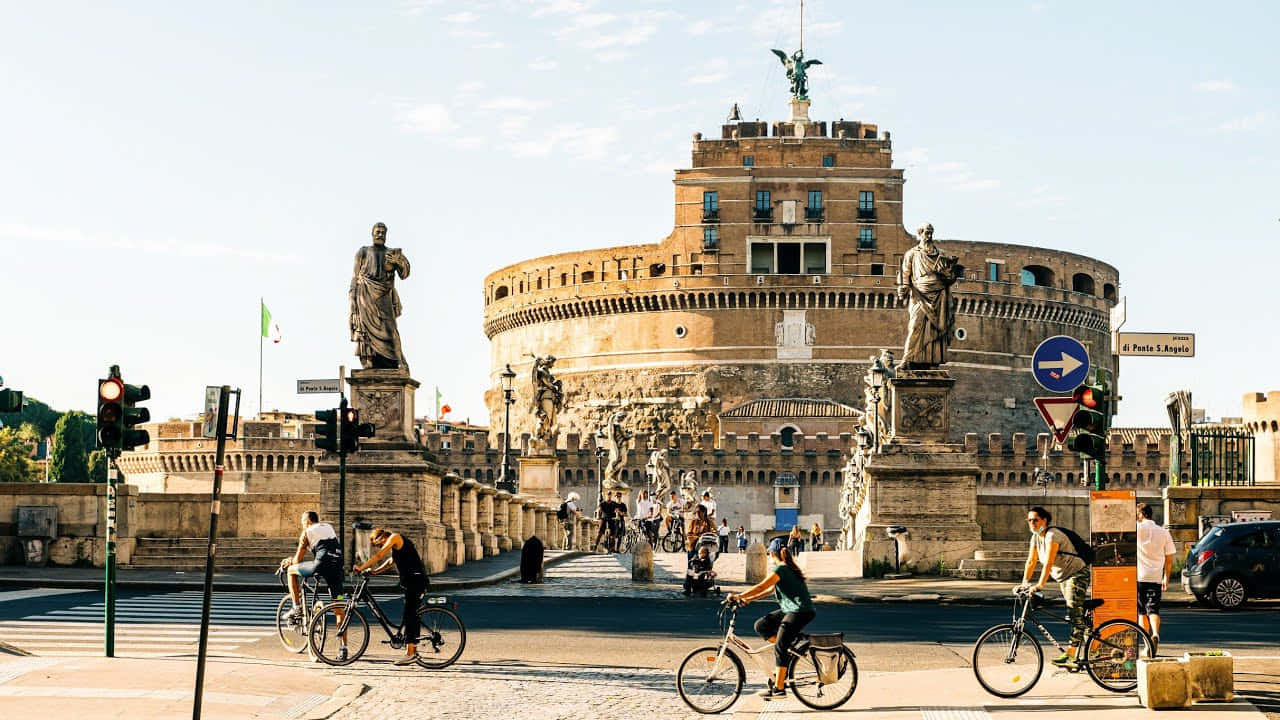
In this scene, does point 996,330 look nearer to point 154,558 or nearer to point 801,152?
point 801,152

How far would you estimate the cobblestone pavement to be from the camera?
38.2 feet

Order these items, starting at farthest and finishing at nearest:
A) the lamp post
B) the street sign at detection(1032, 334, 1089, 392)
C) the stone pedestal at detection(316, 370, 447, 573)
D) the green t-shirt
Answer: the lamp post → the stone pedestal at detection(316, 370, 447, 573) → the street sign at detection(1032, 334, 1089, 392) → the green t-shirt

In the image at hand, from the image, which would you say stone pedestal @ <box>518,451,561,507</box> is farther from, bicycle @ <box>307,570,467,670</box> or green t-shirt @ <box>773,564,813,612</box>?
green t-shirt @ <box>773,564,813,612</box>

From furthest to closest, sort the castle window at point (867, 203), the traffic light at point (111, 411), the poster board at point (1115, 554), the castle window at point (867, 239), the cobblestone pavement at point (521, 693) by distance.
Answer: the castle window at point (867, 239), the castle window at point (867, 203), the traffic light at point (111, 411), the poster board at point (1115, 554), the cobblestone pavement at point (521, 693)

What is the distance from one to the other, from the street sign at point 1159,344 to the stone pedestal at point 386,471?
31.6 feet

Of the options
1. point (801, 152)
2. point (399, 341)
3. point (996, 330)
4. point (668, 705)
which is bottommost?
point (668, 705)

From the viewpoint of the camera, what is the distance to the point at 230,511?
2455 centimetres

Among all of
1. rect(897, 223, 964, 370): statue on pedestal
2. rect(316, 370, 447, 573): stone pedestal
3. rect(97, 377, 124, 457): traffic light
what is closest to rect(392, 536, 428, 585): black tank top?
rect(97, 377, 124, 457): traffic light

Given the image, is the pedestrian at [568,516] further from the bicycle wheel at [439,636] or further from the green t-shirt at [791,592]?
the green t-shirt at [791,592]

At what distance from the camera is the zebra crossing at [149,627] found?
14984 millimetres

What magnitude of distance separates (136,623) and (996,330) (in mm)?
86064

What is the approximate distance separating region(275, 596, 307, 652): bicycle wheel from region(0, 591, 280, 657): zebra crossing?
0.46 meters

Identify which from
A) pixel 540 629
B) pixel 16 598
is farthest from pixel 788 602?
pixel 16 598

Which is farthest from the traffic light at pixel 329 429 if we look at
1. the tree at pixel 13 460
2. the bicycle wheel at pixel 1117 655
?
the tree at pixel 13 460
